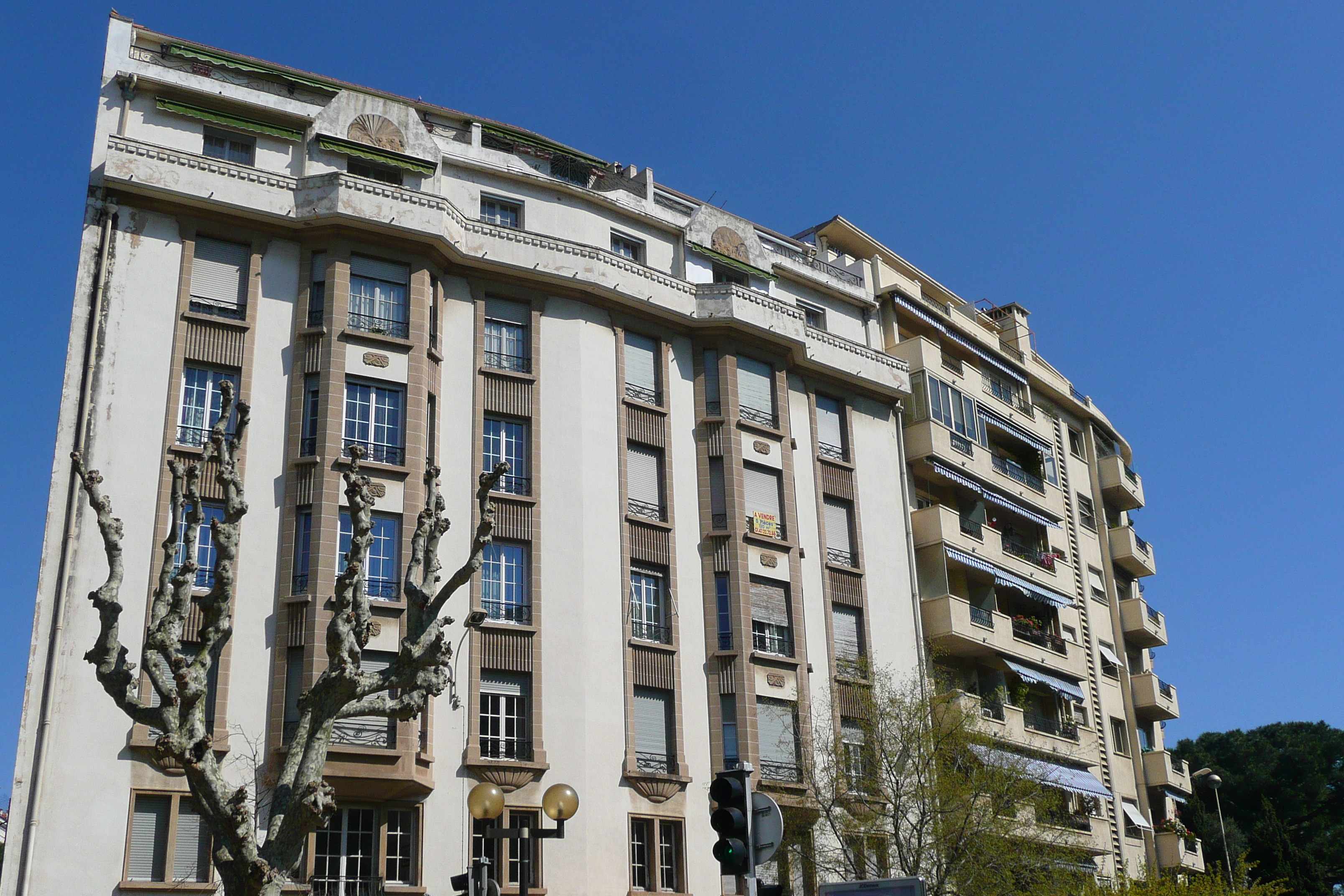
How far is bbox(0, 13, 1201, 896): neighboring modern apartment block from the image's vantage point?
24.4 meters

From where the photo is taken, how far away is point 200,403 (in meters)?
26.3

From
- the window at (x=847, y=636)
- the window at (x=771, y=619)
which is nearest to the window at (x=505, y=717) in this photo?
the window at (x=771, y=619)

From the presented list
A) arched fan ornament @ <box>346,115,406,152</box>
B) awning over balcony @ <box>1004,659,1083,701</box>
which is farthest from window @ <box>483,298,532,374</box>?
awning over balcony @ <box>1004,659,1083,701</box>

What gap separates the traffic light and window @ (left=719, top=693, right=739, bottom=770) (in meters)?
18.2

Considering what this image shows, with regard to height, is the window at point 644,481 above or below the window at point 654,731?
above

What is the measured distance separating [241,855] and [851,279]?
1109 inches

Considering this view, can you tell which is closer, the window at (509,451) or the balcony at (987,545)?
the window at (509,451)

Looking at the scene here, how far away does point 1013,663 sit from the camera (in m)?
38.4

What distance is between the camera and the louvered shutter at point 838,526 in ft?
114

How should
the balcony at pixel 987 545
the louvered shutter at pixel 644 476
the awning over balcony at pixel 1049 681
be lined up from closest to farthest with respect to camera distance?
the louvered shutter at pixel 644 476, the balcony at pixel 987 545, the awning over balcony at pixel 1049 681

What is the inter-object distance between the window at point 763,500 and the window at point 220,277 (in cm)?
1249

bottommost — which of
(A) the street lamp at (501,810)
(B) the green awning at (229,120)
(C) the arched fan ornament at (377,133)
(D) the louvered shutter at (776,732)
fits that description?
(A) the street lamp at (501,810)

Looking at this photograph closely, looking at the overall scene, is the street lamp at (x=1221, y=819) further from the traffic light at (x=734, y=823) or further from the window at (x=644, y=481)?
the traffic light at (x=734, y=823)

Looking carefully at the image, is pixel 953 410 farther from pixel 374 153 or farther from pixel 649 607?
pixel 374 153
